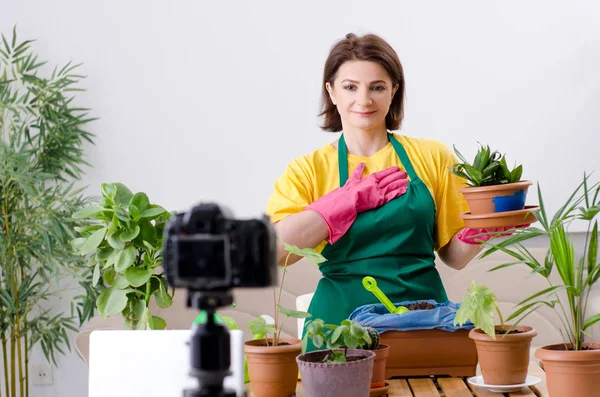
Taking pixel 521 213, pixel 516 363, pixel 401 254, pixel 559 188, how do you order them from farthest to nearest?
pixel 559 188, pixel 401 254, pixel 521 213, pixel 516 363

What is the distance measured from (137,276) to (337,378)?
2.14 ft

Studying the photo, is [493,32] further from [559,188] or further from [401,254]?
[401,254]

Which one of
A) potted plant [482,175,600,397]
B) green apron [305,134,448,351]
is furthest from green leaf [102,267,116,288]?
potted plant [482,175,600,397]

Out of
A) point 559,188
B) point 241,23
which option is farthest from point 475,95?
point 241,23

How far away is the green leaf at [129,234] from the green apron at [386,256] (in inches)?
19.9

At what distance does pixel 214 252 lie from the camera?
0.59 m

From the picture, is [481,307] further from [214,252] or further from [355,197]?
[214,252]

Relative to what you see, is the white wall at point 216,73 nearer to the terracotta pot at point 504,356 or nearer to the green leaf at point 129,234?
the green leaf at point 129,234

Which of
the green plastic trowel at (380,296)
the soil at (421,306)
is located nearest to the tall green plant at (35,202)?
the green plastic trowel at (380,296)

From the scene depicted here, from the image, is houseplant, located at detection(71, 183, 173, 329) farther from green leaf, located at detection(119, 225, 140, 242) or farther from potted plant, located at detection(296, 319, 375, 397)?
potted plant, located at detection(296, 319, 375, 397)

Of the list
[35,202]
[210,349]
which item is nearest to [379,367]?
[210,349]

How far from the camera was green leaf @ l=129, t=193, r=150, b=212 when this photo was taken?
1823 mm

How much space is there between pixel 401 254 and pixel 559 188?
1849 millimetres

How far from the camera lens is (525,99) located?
147 inches
